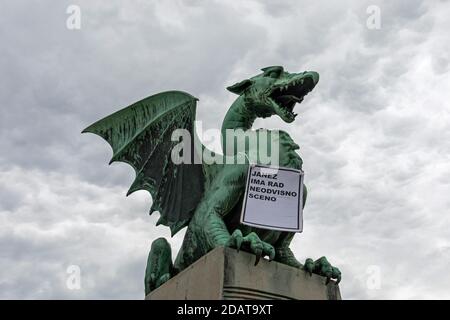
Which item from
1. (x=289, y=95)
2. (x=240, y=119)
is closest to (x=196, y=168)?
(x=240, y=119)

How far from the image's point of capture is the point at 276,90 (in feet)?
24.8

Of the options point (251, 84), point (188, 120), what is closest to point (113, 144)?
point (188, 120)

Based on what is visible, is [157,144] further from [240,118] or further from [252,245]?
[252,245]

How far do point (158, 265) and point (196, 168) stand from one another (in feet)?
4.33

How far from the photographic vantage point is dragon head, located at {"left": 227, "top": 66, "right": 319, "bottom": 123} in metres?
7.40

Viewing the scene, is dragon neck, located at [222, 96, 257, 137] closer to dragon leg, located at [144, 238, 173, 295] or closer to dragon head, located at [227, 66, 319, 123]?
dragon head, located at [227, 66, 319, 123]

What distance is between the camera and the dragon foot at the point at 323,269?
6.42m

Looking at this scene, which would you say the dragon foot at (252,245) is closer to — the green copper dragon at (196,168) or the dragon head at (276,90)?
the green copper dragon at (196,168)

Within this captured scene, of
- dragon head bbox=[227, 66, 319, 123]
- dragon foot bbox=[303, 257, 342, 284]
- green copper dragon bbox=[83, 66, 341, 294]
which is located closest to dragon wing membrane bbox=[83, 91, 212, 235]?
green copper dragon bbox=[83, 66, 341, 294]

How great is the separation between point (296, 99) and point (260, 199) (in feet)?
4.84

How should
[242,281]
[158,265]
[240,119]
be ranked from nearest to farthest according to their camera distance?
[242,281], [158,265], [240,119]

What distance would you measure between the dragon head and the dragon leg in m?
1.96

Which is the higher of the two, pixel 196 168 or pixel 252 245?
pixel 196 168
